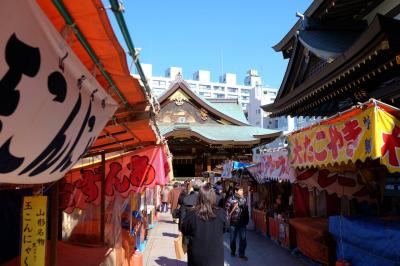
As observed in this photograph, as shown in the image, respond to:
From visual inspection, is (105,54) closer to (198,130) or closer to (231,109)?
(198,130)

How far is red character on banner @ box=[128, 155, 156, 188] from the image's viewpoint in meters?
6.87

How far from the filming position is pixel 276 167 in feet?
31.3

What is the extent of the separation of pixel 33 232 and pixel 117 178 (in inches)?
139

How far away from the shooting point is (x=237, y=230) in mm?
9133

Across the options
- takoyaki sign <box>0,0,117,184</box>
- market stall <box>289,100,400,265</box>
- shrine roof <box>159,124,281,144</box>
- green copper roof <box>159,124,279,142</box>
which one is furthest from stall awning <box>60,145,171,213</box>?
green copper roof <box>159,124,279,142</box>

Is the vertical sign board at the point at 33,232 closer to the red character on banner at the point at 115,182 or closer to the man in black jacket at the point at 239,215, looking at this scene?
the red character on banner at the point at 115,182

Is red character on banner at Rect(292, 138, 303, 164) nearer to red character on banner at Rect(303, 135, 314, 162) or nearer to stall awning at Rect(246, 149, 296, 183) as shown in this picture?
red character on banner at Rect(303, 135, 314, 162)

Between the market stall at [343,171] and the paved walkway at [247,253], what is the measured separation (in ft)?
2.21

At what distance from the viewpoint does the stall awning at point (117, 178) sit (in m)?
6.88

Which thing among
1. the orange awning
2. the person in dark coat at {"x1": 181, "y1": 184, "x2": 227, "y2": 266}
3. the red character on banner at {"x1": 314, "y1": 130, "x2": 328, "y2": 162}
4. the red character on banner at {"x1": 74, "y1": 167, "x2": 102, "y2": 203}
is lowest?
the person in dark coat at {"x1": 181, "y1": 184, "x2": 227, "y2": 266}

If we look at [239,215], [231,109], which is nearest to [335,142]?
[239,215]

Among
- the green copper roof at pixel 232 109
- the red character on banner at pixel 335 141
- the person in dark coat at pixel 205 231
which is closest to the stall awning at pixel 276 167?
the red character on banner at pixel 335 141

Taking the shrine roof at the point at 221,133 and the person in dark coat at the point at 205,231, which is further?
the shrine roof at the point at 221,133

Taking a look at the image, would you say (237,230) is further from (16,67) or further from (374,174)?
(16,67)
